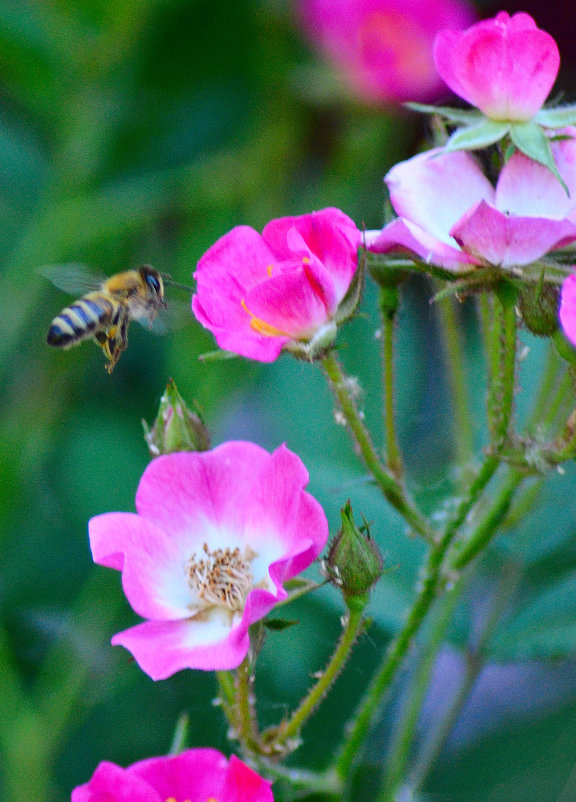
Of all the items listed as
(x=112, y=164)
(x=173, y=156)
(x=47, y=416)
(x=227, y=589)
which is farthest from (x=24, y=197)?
(x=227, y=589)

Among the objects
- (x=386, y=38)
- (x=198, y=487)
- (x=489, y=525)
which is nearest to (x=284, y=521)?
(x=198, y=487)

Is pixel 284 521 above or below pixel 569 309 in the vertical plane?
below

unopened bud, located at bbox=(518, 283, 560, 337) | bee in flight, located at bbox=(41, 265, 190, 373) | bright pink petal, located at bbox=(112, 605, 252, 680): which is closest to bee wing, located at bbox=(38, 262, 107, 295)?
bee in flight, located at bbox=(41, 265, 190, 373)

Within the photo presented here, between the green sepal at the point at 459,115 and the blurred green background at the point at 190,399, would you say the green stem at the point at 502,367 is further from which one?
the blurred green background at the point at 190,399

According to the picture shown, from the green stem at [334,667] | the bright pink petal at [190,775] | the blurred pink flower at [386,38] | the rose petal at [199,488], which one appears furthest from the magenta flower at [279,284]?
the blurred pink flower at [386,38]

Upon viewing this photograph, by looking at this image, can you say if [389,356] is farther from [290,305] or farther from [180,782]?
[180,782]

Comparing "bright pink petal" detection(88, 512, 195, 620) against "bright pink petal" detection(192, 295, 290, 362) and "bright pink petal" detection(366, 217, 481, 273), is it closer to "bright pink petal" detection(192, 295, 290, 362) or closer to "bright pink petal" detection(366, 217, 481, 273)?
"bright pink petal" detection(192, 295, 290, 362)
